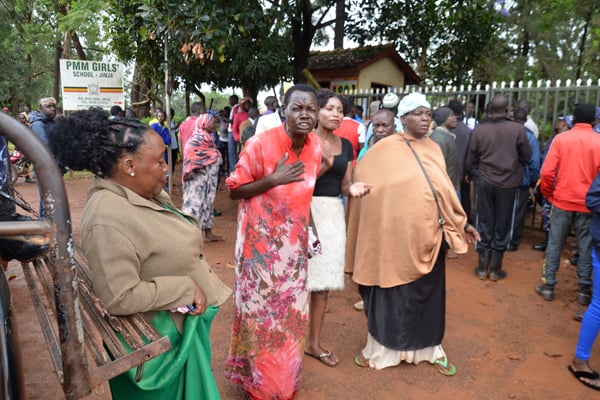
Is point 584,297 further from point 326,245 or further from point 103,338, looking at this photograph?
point 103,338

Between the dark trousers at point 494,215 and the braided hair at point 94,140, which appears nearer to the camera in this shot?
the braided hair at point 94,140

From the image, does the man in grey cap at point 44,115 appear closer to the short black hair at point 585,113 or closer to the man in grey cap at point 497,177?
the man in grey cap at point 497,177

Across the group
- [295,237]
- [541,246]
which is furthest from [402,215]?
[541,246]

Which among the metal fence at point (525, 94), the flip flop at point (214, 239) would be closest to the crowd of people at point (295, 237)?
the metal fence at point (525, 94)

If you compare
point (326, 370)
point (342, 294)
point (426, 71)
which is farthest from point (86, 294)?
point (426, 71)

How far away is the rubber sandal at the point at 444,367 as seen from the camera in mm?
3336

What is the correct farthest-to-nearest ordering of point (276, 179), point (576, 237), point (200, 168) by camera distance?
point (200, 168) → point (576, 237) → point (276, 179)

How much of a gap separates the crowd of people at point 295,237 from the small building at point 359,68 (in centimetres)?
893

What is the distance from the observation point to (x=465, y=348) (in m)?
3.79

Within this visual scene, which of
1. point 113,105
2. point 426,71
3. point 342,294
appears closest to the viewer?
point 342,294

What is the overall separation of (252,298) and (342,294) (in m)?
2.45

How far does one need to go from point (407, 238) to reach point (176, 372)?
6.15 ft

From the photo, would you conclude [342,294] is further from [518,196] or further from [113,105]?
[113,105]

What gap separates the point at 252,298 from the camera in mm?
2658
